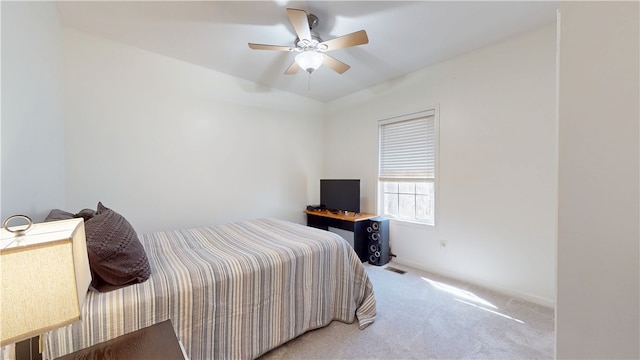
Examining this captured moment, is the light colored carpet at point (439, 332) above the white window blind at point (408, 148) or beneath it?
beneath

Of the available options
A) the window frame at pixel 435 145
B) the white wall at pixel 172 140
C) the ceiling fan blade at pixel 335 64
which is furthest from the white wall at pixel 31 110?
the window frame at pixel 435 145

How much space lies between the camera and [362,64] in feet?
9.86

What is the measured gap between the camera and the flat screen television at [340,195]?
3.64 meters

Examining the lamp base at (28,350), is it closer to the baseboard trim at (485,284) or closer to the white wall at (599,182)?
the white wall at (599,182)

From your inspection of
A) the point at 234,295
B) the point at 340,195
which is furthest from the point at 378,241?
the point at 234,295

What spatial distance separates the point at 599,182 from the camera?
662 millimetres

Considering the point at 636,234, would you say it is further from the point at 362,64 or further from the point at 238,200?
the point at 238,200

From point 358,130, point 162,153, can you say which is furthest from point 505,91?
point 162,153

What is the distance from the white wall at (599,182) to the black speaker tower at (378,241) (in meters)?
2.61

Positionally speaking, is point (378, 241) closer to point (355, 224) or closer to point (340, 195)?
point (355, 224)

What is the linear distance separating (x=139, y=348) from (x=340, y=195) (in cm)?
315

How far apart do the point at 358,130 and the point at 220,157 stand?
221cm

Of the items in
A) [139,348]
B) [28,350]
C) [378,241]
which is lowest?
[378,241]

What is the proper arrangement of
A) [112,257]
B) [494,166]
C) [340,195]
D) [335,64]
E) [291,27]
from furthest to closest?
[340,195], [494,166], [335,64], [291,27], [112,257]
